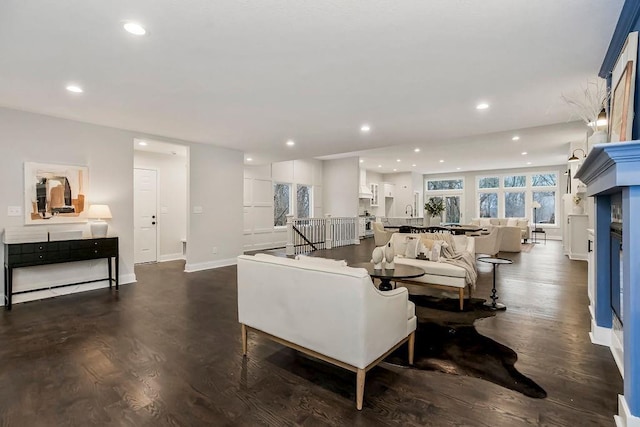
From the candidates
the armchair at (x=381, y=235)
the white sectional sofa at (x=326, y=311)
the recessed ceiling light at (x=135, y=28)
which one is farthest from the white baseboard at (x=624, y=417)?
the armchair at (x=381, y=235)

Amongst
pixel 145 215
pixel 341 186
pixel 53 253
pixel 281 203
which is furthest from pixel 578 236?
pixel 53 253

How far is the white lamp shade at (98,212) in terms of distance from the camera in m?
4.99

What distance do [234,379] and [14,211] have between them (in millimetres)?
4270

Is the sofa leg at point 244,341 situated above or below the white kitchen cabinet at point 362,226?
below

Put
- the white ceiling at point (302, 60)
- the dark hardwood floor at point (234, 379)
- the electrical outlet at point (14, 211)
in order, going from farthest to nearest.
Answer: the electrical outlet at point (14, 211), the white ceiling at point (302, 60), the dark hardwood floor at point (234, 379)

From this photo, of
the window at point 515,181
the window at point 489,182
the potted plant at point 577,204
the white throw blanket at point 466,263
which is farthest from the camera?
the window at point 489,182

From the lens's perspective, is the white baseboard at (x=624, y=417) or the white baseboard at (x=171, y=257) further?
the white baseboard at (x=171, y=257)

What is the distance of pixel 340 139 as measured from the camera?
6367mm

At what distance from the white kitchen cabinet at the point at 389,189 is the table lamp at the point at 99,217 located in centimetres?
1117

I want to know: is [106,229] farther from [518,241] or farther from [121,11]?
[518,241]

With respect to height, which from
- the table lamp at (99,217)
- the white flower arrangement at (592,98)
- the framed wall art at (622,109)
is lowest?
the table lamp at (99,217)

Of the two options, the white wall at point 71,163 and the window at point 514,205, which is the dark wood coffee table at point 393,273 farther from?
the window at point 514,205

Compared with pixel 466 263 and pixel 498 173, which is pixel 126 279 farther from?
pixel 498 173

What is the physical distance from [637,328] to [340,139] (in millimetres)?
5227
